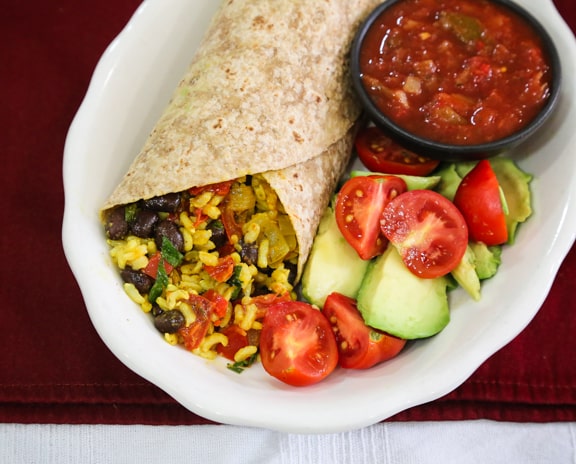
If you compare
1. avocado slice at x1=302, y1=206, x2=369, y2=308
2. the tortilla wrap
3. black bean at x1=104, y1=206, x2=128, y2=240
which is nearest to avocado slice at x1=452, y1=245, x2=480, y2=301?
avocado slice at x1=302, y1=206, x2=369, y2=308

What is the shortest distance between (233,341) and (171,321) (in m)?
0.32

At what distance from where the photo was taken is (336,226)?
10.7ft

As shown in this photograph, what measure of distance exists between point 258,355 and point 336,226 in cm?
72

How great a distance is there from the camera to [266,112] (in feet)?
10.2

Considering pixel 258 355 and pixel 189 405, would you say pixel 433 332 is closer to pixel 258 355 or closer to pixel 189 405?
pixel 258 355

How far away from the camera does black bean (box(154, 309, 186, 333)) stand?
9.73 feet

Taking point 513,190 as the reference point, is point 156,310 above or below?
below

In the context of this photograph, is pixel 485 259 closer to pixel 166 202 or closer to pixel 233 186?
pixel 233 186

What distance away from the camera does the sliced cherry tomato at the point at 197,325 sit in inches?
119

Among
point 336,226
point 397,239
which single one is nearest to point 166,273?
point 336,226

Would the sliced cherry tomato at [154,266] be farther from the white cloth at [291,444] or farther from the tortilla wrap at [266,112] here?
the white cloth at [291,444]

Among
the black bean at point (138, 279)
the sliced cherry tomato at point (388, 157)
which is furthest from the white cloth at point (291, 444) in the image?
the sliced cherry tomato at point (388, 157)

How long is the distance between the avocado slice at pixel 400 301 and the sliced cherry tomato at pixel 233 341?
1.83ft

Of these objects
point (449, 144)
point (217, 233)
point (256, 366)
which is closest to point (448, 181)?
point (449, 144)
